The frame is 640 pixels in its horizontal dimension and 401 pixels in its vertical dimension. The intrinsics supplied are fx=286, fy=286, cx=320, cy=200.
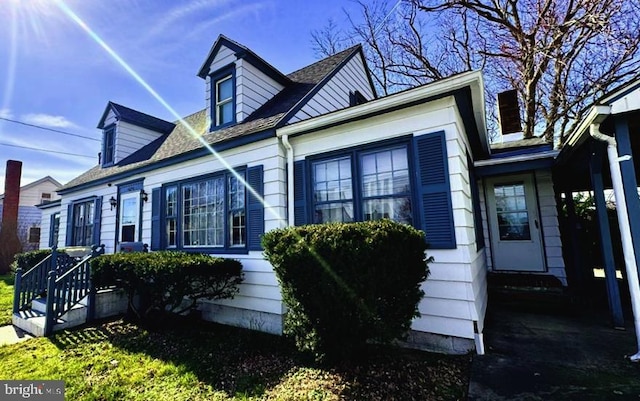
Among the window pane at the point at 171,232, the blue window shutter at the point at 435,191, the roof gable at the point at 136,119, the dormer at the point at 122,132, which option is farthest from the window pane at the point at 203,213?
the roof gable at the point at 136,119

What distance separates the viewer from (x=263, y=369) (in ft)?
11.7

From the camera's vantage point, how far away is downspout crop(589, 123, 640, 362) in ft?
10.7

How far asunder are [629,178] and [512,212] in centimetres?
349

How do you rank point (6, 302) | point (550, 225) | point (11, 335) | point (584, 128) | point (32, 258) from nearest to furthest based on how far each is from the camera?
point (584, 128)
point (11, 335)
point (550, 225)
point (6, 302)
point (32, 258)

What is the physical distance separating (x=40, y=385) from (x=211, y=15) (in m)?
7.76

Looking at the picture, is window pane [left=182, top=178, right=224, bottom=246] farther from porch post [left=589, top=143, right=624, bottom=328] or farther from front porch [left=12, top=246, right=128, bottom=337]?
porch post [left=589, top=143, right=624, bottom=328]

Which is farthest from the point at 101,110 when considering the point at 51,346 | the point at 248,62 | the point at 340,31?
the point at 340,31

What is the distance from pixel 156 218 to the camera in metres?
7.06

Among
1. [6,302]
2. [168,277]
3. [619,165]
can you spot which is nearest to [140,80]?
[168,277]

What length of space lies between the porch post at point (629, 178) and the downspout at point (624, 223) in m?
0.04

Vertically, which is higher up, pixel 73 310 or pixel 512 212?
pixel 512 212

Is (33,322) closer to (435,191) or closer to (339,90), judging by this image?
(435,191)

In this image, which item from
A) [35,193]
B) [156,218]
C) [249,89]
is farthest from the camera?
[35,193]

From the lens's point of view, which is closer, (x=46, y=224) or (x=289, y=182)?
(x=289, y=182)
